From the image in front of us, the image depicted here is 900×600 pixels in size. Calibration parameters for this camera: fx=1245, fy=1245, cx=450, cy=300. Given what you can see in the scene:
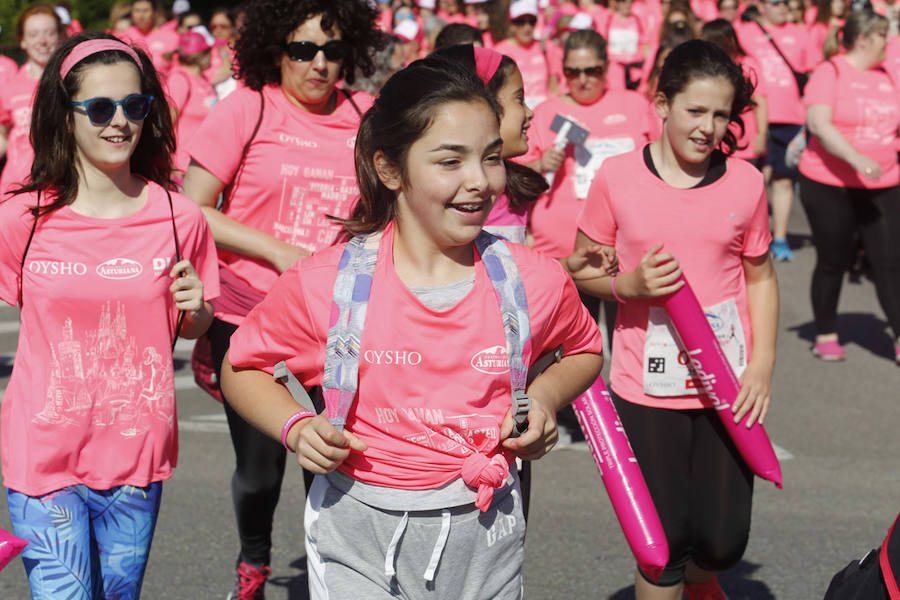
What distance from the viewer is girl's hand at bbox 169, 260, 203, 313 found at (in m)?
3.40

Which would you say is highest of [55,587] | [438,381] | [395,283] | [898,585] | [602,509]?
[395,283]

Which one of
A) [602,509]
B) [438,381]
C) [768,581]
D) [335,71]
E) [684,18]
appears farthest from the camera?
[684,18]

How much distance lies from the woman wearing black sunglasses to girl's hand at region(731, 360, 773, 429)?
1.67 m

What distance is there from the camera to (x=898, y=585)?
8.30 ft

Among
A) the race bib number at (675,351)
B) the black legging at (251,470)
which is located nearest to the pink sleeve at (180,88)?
the black legging at (251,470)

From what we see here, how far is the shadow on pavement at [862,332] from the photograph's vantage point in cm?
904

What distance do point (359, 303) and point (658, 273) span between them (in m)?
1.34

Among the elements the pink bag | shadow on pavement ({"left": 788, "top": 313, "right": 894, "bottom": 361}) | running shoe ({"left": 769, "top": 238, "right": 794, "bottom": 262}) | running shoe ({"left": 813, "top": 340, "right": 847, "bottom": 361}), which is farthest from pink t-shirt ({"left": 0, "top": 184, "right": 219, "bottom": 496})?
running shoe ({"left": 769, "top": 238, "right": 794, "bottom": 262})

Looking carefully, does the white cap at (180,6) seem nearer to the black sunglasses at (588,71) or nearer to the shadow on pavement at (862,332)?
the shadow on pavement at (862,332)

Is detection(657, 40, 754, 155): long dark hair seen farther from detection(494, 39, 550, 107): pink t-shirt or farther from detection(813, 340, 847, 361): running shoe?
detection(494, 39, 550, 107): pink t-shirt

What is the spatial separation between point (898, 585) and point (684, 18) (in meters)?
8.61

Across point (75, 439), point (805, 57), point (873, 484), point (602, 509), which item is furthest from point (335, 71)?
point (805, 57)

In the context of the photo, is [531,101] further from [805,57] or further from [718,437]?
[718,437]

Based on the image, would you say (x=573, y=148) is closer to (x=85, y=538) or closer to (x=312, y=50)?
(x=312, y=50)
